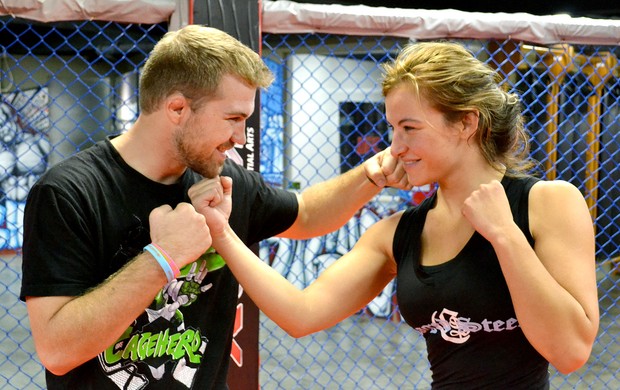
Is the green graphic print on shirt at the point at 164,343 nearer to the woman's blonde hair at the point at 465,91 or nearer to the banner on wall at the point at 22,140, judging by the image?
the woman's blonde hair at the point at 465,91

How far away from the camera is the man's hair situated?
65.7 inches

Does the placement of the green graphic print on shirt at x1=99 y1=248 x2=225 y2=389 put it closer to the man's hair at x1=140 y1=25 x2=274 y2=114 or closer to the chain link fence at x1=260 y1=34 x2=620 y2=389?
the man's hair at x1=140 y1=25 x2=274 y2=114

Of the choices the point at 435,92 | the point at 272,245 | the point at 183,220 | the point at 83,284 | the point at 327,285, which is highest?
the point at 435,92

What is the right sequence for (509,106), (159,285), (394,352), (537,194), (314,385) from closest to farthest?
(159,285), (537,194), (509,106), (314,385), (394,352)

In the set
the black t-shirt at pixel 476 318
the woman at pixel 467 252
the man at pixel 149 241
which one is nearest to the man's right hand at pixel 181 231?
the man at pixel 149 241

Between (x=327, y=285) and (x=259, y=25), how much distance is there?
3.70ft

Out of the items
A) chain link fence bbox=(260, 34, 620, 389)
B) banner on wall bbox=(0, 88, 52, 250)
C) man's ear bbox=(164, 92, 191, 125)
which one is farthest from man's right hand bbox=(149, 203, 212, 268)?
banner on wall bbox=(0, 88, 52, 250)

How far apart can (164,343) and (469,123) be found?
2.93 feet

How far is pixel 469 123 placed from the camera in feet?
5.67

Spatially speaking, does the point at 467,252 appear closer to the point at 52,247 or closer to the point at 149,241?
the point at 149,241

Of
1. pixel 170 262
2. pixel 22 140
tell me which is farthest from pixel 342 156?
pixel 22 140

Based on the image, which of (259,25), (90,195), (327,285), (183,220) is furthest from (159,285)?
(259,25)

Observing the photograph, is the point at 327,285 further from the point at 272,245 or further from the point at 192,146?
the point at 272,245

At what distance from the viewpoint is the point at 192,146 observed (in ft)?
5.50
